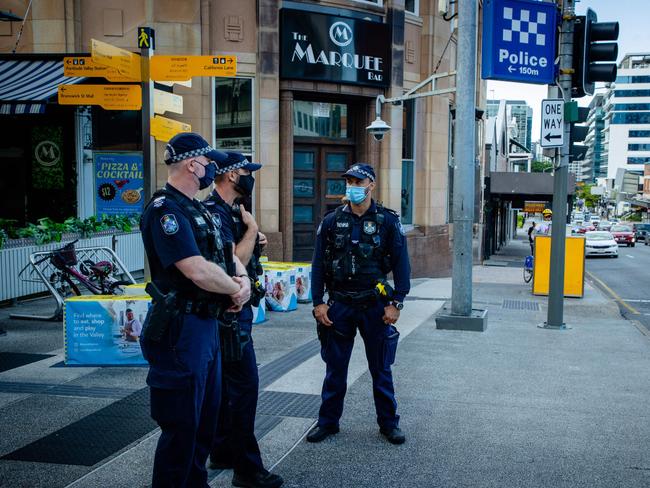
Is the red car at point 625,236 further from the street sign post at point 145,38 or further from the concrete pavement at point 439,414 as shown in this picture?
the street sign post at point 145,38

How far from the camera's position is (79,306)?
6.70 m

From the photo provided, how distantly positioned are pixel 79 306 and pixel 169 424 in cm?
383

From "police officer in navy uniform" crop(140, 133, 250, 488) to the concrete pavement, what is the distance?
969 millimetres

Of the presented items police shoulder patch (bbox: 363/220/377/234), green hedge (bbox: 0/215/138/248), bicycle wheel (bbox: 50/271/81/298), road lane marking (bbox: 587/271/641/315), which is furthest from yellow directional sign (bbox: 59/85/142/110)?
road lane marking (bbox: 587/271/641/315)

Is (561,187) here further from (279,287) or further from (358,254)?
(358,254)

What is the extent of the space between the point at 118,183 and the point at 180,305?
11920mm

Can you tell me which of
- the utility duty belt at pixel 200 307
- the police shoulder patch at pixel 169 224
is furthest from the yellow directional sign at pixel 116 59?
the utility duty belt at pixel 200 307

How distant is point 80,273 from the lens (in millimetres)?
9930

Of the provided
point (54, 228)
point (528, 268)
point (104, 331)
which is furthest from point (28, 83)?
point (528, 268)

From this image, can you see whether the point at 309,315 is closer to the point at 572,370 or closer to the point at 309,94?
the point at 572,370

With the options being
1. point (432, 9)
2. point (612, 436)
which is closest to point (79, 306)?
point (612, 436)

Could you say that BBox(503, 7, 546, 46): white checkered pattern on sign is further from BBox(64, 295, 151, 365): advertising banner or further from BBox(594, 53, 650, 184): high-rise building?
A: BBox(594, 53, 650, 184): high-rise building

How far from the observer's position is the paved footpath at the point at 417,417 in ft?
14.0

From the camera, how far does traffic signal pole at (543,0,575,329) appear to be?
9.51m
